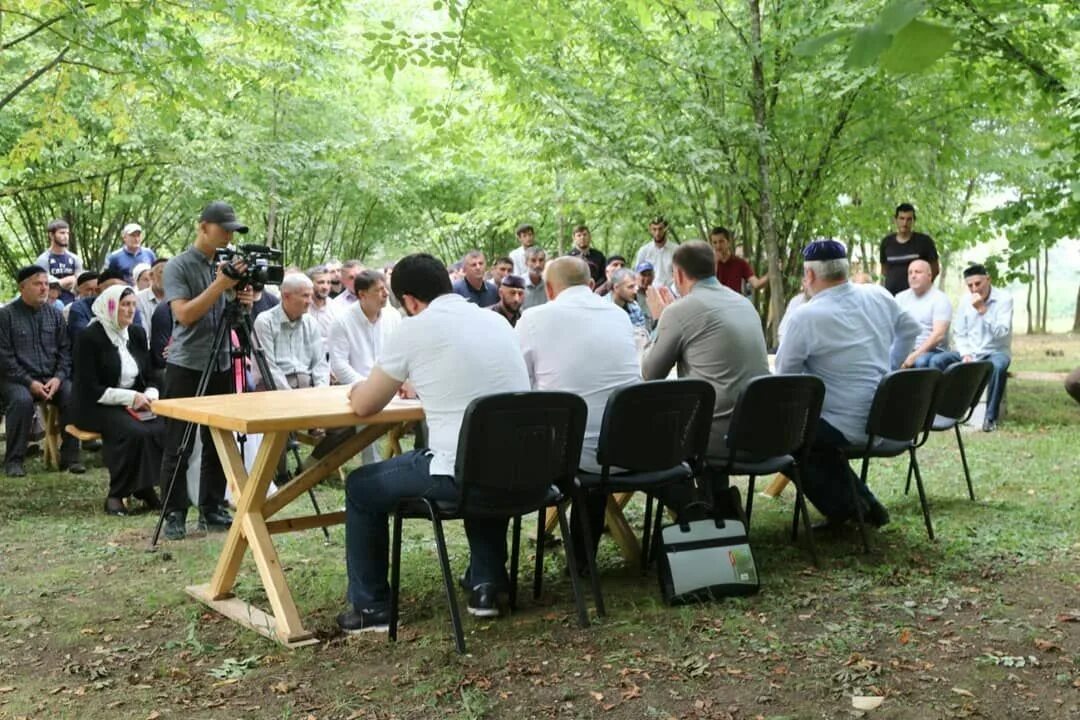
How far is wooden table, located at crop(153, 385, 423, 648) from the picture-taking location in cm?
412

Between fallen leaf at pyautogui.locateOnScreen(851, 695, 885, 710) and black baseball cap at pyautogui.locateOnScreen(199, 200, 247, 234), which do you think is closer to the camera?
fallen leaf at pyautogui.locateOnScreen(851, 695, 885, 710)

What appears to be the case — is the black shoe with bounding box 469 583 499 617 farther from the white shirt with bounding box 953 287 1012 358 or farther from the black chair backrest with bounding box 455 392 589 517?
the white shirt with bounding box 953 287 1012 358

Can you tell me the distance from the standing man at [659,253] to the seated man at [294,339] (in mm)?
5749

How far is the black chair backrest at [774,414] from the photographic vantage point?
476 cm

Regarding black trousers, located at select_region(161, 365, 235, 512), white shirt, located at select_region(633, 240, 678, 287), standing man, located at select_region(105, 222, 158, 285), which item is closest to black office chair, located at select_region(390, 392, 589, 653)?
black trousers, located at select_region(161, 365, 235, 512)

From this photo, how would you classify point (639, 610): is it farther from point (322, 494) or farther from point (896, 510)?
point (322, 494)

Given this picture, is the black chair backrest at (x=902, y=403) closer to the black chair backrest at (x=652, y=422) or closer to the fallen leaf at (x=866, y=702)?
the black chair backrest at (x=652, y=422)

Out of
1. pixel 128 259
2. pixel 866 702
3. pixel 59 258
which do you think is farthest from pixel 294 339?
pixel 59 258

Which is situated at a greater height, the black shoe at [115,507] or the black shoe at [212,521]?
the black shoe at [212,521]

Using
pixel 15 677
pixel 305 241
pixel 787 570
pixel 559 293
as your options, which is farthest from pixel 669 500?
pixel 305 241

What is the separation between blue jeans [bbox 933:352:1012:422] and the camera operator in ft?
20.8

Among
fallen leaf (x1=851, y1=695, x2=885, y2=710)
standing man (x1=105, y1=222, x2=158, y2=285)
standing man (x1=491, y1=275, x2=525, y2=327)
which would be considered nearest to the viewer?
fallen leaf (x1=851, y1=695, x2=885, y2=710)

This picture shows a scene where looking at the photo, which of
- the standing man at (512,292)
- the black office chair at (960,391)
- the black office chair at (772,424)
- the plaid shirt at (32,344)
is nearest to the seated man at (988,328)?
the black office chair at (960,391)

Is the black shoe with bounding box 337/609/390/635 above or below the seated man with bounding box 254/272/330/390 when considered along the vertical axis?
below
